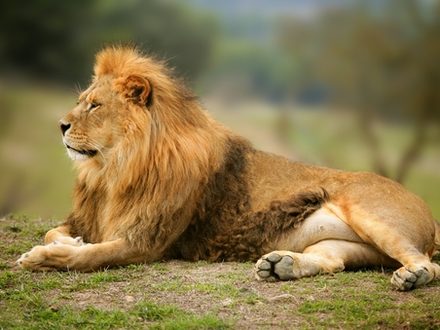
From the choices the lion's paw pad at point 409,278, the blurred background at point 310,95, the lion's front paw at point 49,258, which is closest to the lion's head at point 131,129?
the lion's front paw at point 49,258

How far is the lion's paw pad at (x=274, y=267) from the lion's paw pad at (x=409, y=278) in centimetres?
70

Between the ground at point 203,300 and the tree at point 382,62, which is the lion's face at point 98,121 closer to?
the ground at point 203,300

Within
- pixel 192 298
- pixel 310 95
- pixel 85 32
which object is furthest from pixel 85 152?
pixel 85 32

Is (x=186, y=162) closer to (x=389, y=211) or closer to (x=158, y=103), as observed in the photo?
(x=158, y=103)

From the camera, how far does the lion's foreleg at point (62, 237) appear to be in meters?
6.45

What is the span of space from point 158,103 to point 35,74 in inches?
595

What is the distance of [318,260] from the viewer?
6254 mm

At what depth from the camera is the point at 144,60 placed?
268 inches

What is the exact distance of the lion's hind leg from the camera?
5949 mm

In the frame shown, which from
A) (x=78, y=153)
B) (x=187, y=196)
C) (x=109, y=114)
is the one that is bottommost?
(x=187, y=196)

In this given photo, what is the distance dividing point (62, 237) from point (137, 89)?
48.3 inches

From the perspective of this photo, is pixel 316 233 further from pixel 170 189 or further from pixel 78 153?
pixel 78 153

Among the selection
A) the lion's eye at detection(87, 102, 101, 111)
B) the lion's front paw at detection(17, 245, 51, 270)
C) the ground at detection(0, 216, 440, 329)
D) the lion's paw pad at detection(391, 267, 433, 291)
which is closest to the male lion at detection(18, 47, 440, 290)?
the lion's eye at detection(87, 102, 101, 111)

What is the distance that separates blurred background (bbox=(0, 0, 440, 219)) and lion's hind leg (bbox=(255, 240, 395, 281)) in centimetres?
1303
